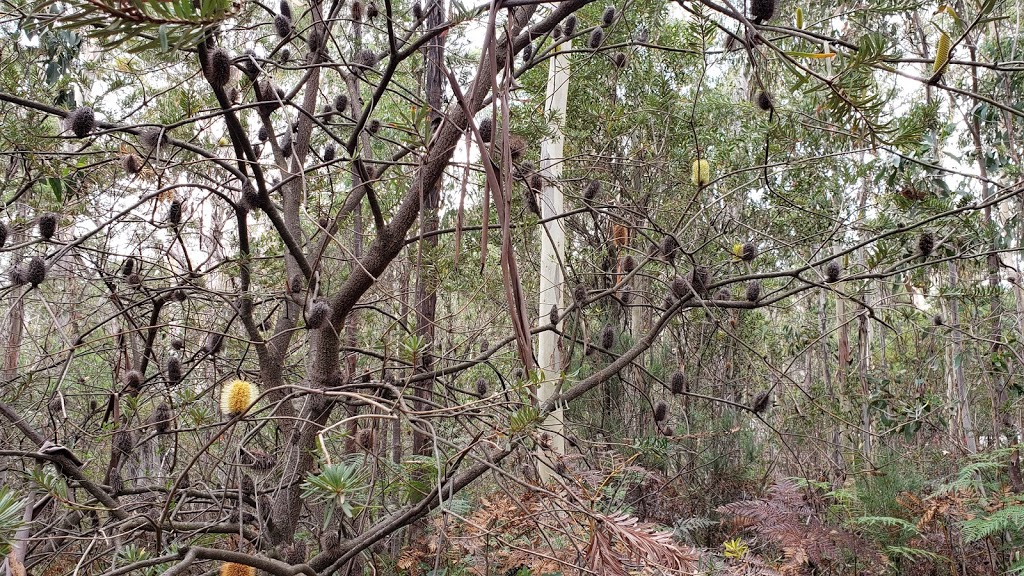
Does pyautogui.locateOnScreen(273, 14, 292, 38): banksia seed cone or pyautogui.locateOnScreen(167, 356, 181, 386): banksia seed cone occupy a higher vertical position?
pyautogui.locateOnScreen(273, 14, 292, 38): banksia seed cone

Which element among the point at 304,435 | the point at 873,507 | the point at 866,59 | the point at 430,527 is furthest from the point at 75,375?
the point at 873,507

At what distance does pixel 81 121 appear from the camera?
1.10m

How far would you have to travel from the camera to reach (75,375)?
3158mm

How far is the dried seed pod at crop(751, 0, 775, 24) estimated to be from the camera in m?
0.82

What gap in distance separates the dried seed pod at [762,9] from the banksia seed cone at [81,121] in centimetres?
109

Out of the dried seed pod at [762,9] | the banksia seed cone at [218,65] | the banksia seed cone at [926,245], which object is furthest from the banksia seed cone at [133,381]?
the banksia seed cone at [926,245]

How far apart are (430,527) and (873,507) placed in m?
2.10

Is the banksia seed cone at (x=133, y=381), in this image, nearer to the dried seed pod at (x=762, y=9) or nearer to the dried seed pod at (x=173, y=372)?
the dried seed pod at (x=173, y=372)

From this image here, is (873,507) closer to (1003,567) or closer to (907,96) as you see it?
(1003,567)

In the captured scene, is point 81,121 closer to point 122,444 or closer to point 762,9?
point 122,444

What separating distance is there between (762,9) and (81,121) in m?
1.10

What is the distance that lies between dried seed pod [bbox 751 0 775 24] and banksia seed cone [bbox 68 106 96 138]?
1.09 m

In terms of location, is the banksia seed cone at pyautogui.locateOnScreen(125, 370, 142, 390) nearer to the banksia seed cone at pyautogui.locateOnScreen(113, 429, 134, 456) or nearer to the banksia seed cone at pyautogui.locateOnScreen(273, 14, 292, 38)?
the banksia seed cone at pyautogui.locateOnScreen(113, 429, 134, 456)

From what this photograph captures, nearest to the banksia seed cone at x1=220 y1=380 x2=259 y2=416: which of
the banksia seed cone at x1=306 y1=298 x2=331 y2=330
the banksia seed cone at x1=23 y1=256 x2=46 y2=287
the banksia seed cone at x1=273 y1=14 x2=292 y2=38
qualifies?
the banksia seed cone at x1=306 y1=298 x2=331 y2=330
